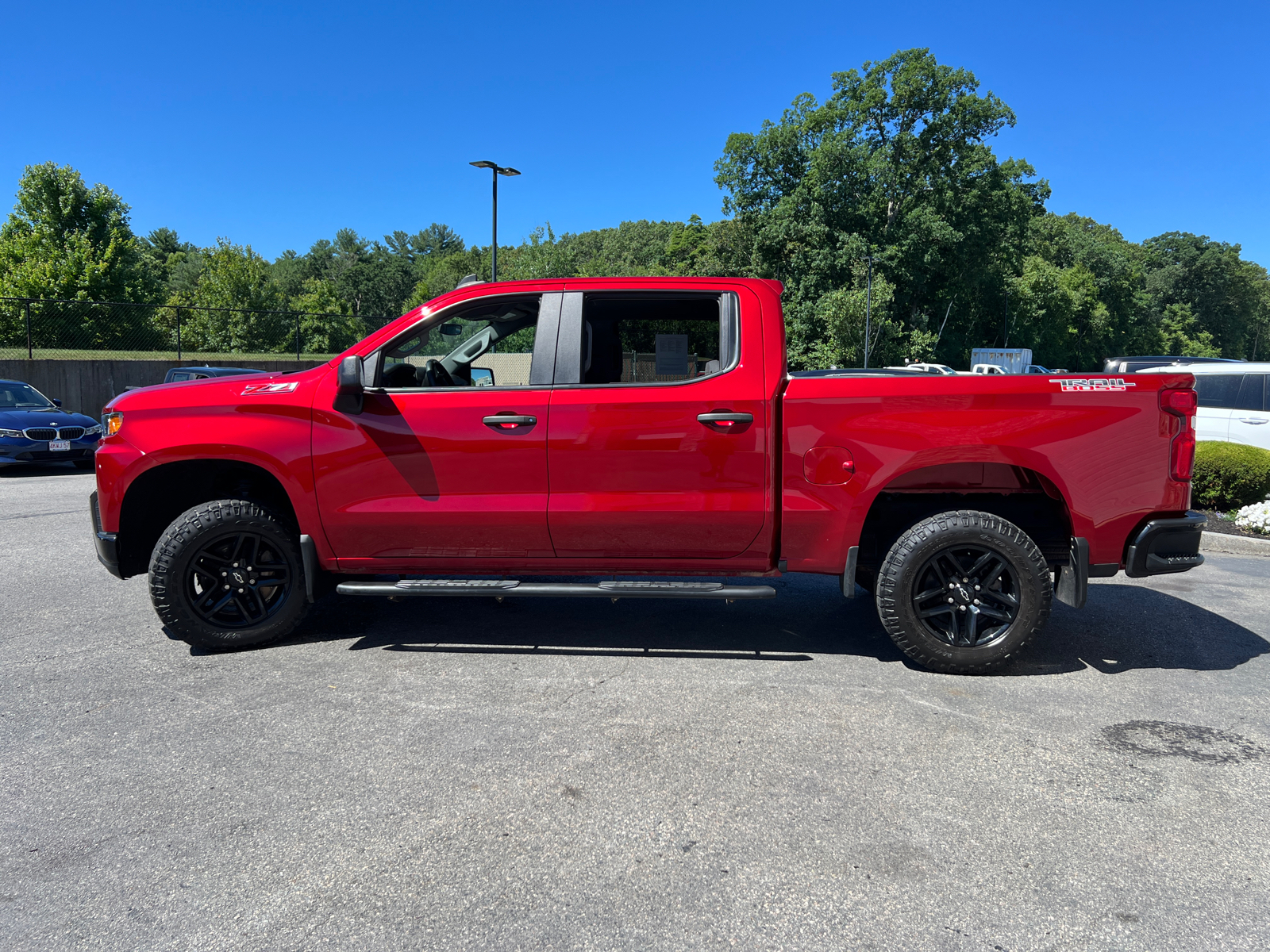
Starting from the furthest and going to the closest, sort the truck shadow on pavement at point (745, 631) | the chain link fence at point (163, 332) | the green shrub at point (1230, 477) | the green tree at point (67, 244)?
the green tree at point (67, 244), the chain link fence at point (163, 332), the green shrub at point (1230, 477), the truck shadow on pavement at point (745, 631)

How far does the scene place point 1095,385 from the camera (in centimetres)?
423

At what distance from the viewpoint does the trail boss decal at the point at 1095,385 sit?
422 cm

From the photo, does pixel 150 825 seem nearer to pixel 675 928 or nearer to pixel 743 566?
pixel 675 928

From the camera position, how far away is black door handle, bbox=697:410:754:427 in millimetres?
4332

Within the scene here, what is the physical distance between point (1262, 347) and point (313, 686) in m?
141

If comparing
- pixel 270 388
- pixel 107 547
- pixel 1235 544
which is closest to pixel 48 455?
pixel 107 547

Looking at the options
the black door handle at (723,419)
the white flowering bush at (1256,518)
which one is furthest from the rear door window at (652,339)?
the white flowering bush at (1256,518)

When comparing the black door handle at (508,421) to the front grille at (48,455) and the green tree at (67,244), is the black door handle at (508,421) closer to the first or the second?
the front grille at (48,455)

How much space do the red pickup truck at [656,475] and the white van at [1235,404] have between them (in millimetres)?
8763

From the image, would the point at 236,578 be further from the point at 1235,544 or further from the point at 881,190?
the point at 881,190

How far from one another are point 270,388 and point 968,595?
390cm

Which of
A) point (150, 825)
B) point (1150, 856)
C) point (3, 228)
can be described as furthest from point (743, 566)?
point (3, 228)

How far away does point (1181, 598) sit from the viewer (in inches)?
245

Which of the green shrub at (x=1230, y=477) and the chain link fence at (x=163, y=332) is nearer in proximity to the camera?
the green shrub at (x=1230, y=477)
